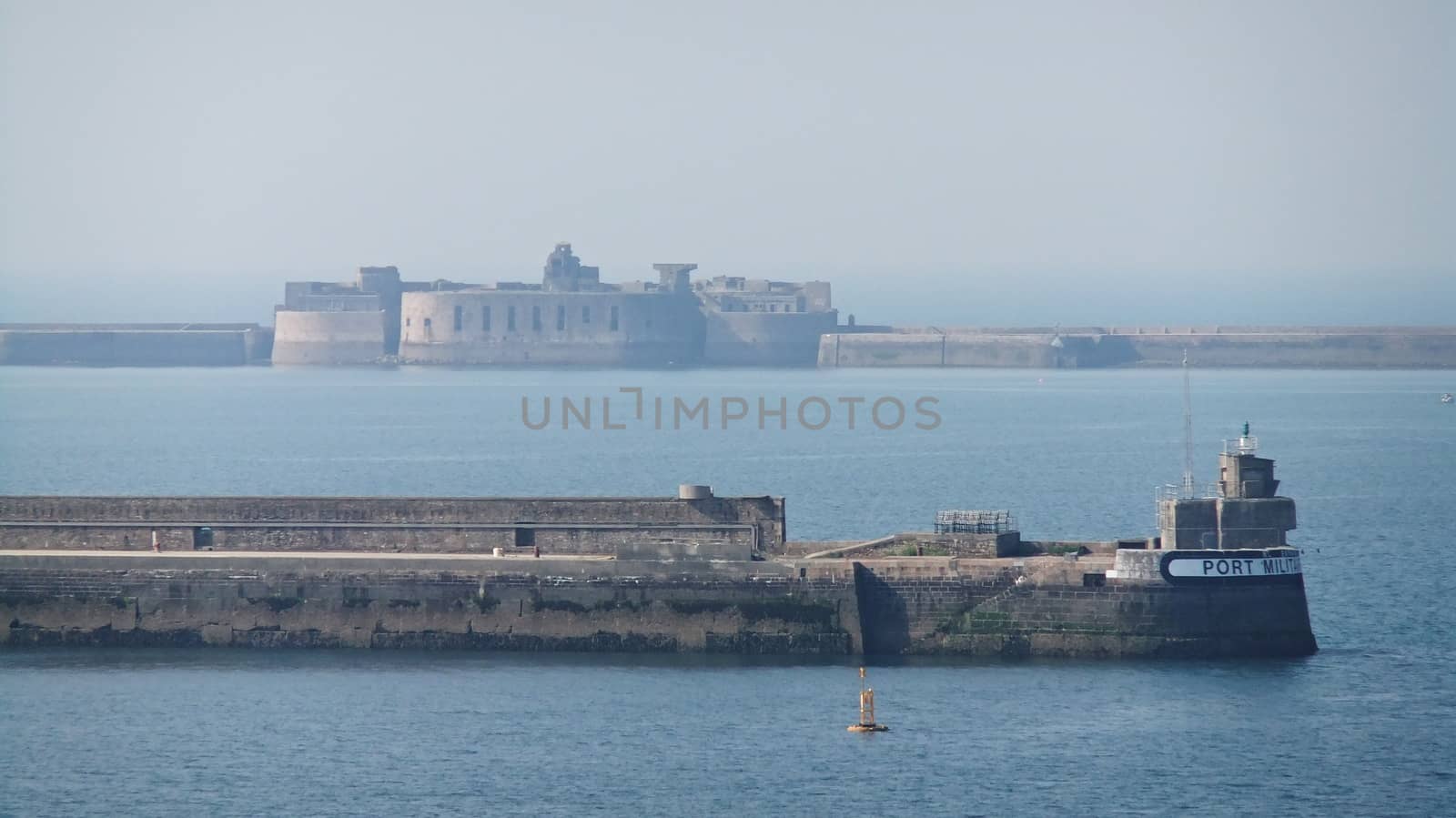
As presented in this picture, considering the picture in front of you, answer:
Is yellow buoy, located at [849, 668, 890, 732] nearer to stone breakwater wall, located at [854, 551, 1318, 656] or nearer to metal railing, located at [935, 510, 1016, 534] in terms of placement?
stone breakwater wall, located at [854, 551, 1318, 656]

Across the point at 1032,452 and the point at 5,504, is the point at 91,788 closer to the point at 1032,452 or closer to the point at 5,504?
the point at 5,504

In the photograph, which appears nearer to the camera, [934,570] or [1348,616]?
[934,570]

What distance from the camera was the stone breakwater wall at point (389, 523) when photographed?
171 feet

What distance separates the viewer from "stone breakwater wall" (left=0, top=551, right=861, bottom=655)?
48.5 m

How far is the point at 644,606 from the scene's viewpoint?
48.8 meters

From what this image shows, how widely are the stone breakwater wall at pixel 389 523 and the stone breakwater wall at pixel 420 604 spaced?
95.3 inches

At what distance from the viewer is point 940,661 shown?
48.0 metres

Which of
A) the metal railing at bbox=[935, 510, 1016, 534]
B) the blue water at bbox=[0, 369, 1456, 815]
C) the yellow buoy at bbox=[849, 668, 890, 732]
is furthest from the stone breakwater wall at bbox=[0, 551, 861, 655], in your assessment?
the yellow buoy at bbox=[849, 668, 890, 732]

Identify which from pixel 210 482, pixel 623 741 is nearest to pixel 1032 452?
pixel 210 482

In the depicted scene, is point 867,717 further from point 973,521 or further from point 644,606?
point 973,521

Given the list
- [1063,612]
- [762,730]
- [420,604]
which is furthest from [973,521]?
[420,604]

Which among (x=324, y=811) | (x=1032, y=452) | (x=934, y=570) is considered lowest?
(x=324, y=811)

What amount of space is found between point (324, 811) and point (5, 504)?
20315 mm

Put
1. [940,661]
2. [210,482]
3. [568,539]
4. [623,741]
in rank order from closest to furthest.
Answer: [623,741], [940,661], [568,539], [210,482]
